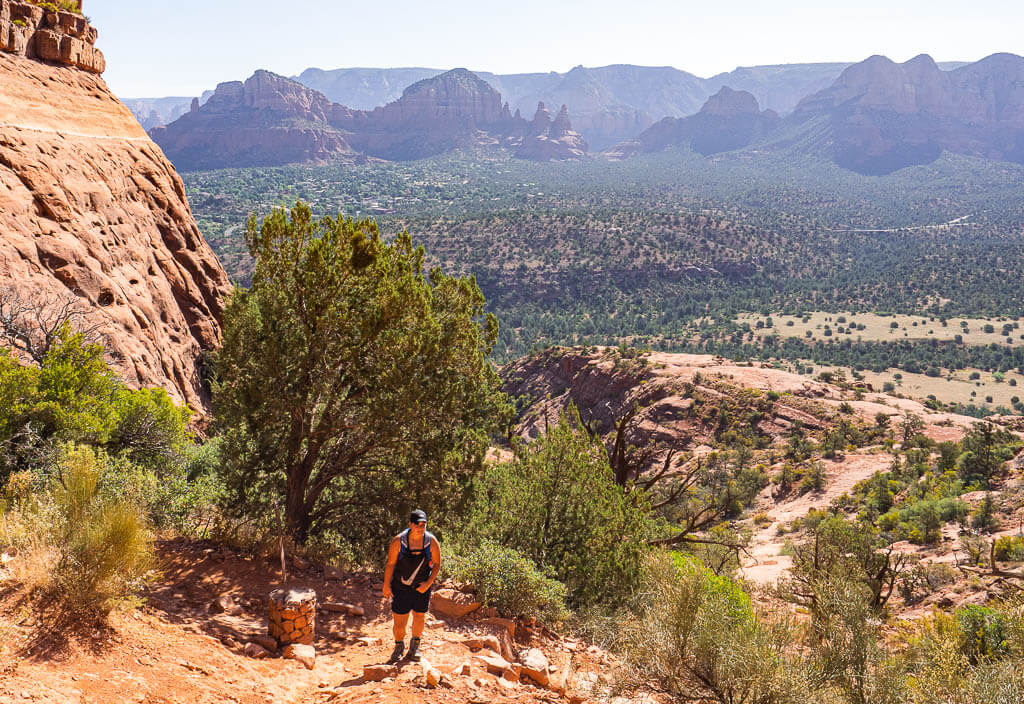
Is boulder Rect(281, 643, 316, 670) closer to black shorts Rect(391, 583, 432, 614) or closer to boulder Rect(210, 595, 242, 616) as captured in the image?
black shorts Rect(391, 583, 432, 614)

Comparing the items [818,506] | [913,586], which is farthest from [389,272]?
[818,506]

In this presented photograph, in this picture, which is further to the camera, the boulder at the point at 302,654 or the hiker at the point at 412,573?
the hiker at the point at 412,573

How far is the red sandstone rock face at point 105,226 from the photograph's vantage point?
548 inches

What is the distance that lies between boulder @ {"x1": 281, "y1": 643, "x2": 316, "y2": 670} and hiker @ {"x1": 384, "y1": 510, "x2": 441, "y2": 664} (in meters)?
0.89

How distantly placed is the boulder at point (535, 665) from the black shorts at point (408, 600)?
4.63ft

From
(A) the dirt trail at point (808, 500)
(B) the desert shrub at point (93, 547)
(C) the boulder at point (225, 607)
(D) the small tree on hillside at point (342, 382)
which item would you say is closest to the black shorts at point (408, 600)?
(C) the boulder at point (225, 607)

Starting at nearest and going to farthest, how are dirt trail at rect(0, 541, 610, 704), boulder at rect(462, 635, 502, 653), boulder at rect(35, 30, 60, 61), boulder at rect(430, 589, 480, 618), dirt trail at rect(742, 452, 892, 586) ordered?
dirt trail at rect(0, 541, 610, 704) → boulder at rect(462, 635, 502, 653) → boulder at rect(430, 589, 480, 618) → boulder at rect(35, 30, 60, 61) → dirt trail at rect(742, 452, 892, 586)

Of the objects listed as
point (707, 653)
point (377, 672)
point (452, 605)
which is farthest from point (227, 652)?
point (707, 653)

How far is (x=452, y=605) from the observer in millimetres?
8477

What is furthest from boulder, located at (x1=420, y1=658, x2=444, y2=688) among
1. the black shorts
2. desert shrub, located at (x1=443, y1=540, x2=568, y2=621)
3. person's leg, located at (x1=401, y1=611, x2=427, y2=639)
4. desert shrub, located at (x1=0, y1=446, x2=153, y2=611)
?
desert shrub, located at (x1=0, y1=446, x2=153, y2=611)

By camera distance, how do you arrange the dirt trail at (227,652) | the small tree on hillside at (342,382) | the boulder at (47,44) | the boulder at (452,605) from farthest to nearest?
the boulder at (47,44), the small tree on hillside at (342,382), the boulder at (452,605), the dirt trail at (227,652)

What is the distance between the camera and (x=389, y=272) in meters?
9.48

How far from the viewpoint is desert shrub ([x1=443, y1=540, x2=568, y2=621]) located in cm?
865

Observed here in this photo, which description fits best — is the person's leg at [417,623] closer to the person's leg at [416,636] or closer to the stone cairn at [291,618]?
the person's leg at [416,636]
